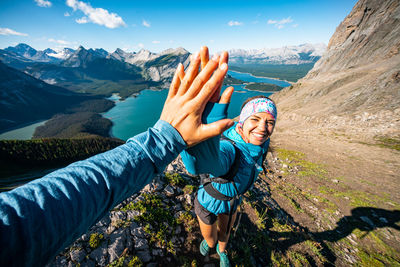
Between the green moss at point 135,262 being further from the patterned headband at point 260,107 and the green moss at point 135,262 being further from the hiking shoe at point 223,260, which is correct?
the patterned headband at point 260,107

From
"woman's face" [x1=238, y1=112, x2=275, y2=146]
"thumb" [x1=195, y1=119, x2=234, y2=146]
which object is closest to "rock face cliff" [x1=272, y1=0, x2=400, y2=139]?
"woman's face" [x1=238, y1=112, x2=275, y2=146]

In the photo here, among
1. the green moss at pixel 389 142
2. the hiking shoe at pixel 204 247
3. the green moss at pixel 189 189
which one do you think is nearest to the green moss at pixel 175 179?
the green moss at pixel 189 189

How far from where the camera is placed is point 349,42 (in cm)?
4438

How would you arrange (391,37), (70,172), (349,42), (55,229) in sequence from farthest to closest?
(349,42) < (391,37) < (70,172) < (55,229)

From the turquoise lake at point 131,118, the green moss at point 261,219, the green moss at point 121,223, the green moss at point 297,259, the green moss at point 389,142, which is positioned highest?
the green moss at point 121,223

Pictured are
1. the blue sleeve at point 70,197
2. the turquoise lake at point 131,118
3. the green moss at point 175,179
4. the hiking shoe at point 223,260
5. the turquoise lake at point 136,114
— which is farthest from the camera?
the turquoise lake at point 131,118

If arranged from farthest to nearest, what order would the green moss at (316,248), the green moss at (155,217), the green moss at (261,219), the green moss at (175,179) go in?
the green moss at (175,179) → the green moss at (261,219) → the green moss at (316,248) → the green moss at (155,217)

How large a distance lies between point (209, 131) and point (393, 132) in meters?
19.7

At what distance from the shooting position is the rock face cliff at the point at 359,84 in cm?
1623

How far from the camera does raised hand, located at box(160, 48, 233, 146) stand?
4.03 feet

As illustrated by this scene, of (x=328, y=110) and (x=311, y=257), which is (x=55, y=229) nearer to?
(x=311, y=257)

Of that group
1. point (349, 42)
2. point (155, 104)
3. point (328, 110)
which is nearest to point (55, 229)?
point (328, 110)

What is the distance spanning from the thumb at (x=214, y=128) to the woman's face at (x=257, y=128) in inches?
54.4

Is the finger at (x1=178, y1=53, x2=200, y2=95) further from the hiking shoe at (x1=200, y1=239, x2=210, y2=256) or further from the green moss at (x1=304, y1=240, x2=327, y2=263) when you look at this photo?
the green moss at (x1=304, y1=240, x2=327, y2=263)
